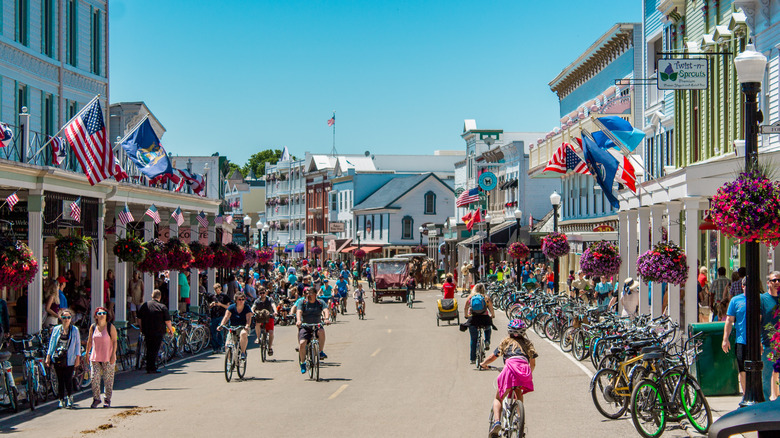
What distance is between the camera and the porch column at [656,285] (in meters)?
21.8

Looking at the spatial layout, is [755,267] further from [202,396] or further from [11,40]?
[11,40]

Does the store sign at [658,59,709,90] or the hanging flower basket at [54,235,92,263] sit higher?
the store sign at [658,59,709,90]

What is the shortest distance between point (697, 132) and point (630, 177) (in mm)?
4726

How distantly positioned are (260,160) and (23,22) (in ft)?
392

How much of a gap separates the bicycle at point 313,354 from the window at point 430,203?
75.0 metres

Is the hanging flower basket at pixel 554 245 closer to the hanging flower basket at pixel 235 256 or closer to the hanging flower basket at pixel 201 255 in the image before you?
the hanging flower basket at pixel 235 256

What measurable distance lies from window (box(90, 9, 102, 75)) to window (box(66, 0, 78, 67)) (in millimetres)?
1396

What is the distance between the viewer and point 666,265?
18.8 meters

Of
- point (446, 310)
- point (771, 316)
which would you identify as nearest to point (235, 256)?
point (446, 310)

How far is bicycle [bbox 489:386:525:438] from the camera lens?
35.6 ft

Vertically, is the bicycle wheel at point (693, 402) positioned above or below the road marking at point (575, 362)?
above

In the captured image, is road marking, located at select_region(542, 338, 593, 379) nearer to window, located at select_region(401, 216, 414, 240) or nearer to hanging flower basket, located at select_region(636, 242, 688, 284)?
hanging flower basket, located at select_region(636, 242, 688, 284)

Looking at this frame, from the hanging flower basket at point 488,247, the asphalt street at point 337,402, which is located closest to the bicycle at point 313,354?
the asphalt street at point 337,402

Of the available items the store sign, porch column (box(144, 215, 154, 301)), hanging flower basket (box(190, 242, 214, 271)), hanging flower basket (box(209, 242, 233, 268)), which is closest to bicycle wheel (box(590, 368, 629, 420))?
the store sign
